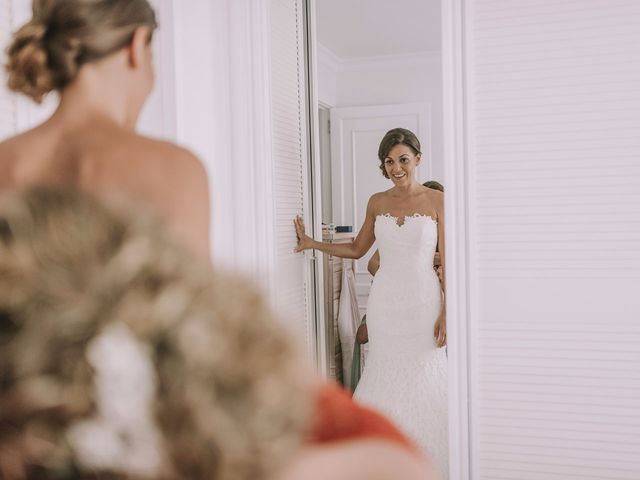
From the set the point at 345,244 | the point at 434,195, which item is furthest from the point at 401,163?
the point at 345,244

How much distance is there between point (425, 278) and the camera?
324 centimetres

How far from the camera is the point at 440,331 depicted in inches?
123

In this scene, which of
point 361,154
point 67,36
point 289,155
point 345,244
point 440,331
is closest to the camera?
point 67,36

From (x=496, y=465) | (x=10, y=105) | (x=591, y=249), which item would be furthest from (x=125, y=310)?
(x=496, y=465)

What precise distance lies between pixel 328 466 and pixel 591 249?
198cm

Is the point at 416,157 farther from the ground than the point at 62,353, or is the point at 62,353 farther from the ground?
the point at 416,157

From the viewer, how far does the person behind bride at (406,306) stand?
121 inches

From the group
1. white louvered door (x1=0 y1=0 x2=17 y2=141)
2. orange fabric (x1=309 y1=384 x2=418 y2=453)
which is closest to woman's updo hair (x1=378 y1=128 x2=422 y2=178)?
white louvered door (x1=0 y1=0 x2=17 y2=141)

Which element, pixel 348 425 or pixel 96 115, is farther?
pixel 96 115

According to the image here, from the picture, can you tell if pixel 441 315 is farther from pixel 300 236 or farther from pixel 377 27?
pixel 377 27

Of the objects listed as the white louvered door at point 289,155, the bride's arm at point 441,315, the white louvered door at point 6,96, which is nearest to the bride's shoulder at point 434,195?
the bride's arm at point 441,315

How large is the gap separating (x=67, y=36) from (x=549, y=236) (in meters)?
1.72

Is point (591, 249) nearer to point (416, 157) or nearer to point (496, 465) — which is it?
point (496, 465)

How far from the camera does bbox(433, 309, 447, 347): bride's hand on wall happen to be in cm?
313
